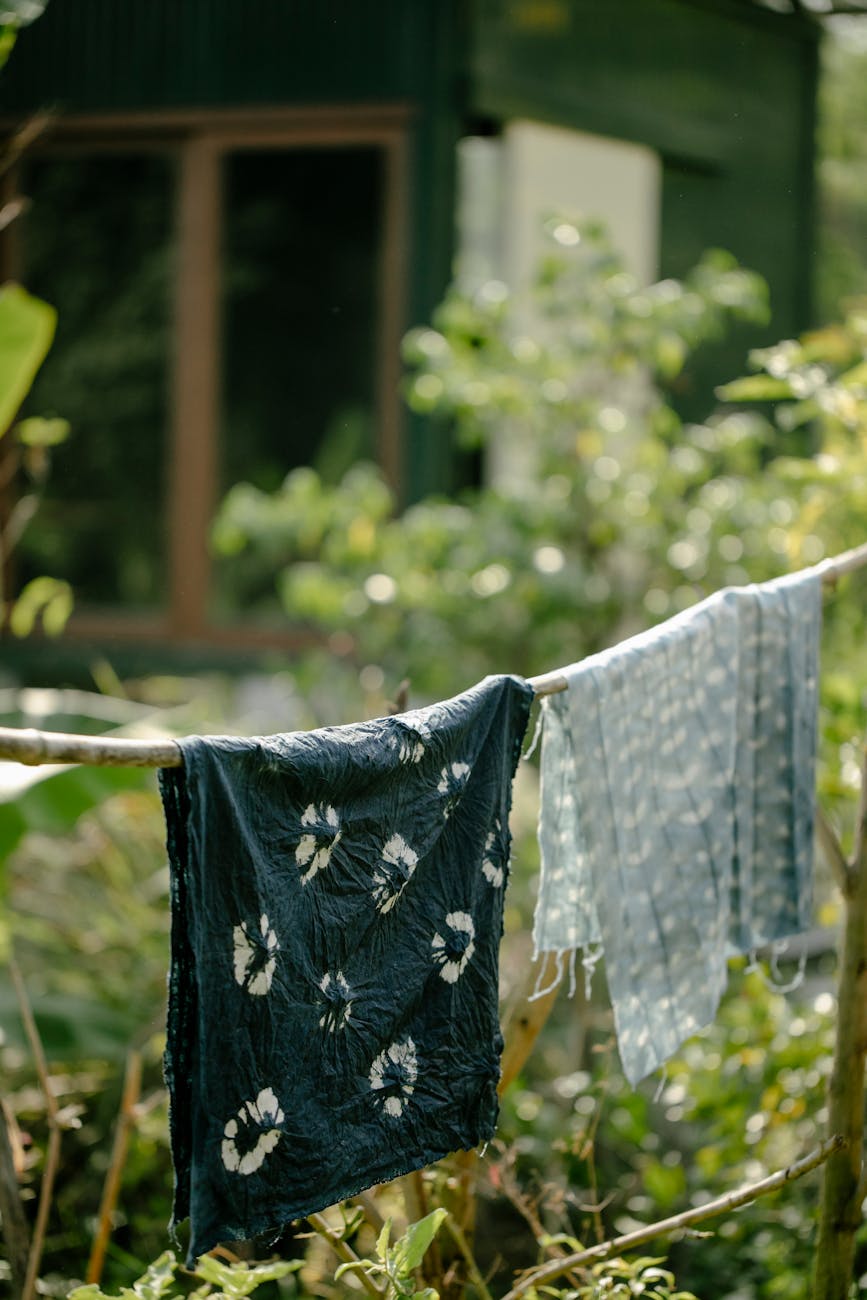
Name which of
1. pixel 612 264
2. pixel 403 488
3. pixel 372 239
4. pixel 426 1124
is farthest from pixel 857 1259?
pixel 372 239

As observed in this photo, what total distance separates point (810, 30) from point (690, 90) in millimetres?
876

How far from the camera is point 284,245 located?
7531 mm

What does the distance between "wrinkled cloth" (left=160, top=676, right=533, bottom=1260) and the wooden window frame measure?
13.4 feet

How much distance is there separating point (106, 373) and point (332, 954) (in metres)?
6.04

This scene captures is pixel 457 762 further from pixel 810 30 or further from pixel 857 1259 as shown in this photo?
pixel 810 30

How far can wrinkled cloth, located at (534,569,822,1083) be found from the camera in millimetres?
2258

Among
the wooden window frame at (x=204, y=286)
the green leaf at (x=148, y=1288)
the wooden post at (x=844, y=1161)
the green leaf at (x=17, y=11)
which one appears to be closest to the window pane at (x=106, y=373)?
the wooden window frame at (x=204, y=286)

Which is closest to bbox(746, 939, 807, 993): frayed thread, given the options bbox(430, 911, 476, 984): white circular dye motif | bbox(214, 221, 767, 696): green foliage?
bbox(430, 911, 476, 984): white circular dye motif

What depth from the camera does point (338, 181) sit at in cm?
744

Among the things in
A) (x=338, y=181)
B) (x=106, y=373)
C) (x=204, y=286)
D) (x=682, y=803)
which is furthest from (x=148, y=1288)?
(x=338, y=181)

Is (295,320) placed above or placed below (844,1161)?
above

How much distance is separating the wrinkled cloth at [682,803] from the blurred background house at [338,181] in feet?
11.4

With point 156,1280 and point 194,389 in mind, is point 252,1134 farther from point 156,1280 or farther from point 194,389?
point 194,389

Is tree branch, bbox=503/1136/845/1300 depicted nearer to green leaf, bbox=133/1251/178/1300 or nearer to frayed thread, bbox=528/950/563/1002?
frayed thread, bbox=528/950/563/1002
